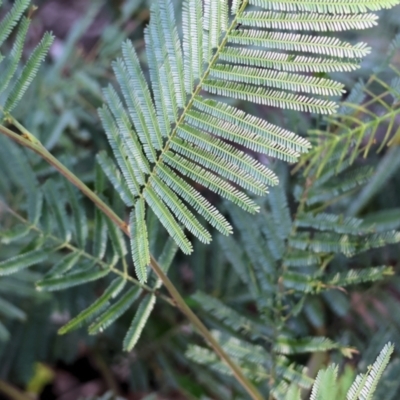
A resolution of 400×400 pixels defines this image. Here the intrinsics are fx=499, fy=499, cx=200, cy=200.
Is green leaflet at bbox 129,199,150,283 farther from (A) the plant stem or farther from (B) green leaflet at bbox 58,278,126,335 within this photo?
(B) green leaflet at bbox 58,278,126,335

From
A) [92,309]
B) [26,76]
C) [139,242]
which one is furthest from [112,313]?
[26,76]

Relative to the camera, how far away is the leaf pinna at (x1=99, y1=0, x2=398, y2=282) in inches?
16.4

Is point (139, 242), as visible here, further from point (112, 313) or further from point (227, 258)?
point (227, 258)

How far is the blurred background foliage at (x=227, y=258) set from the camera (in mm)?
678

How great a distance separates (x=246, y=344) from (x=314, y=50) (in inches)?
18.0

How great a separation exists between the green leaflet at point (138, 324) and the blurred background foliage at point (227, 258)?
100 millimetres

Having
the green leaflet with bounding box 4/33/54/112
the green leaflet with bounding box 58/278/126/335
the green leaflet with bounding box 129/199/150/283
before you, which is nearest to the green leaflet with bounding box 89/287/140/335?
the green leaflet with bounding box 58/278/126/335

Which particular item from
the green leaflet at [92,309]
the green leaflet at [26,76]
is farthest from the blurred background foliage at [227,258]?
the green leaflet at [26,76]

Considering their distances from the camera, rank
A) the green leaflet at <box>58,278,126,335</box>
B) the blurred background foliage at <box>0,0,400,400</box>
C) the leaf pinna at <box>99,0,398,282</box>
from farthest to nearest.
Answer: the blurred background foliage at <box>0,0,400,400</box>
the green leaflet at <box>58,278,126,335</box>
the leaf pinna at <box>99,0,398,282</box>

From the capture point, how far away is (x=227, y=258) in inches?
33.8

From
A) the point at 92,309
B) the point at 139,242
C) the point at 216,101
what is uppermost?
the point at 216,101

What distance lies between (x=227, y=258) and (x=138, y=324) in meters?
0.31

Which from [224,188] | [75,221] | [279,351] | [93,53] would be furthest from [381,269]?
[93,53]

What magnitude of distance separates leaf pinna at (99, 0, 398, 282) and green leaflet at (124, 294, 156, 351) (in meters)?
0.15
